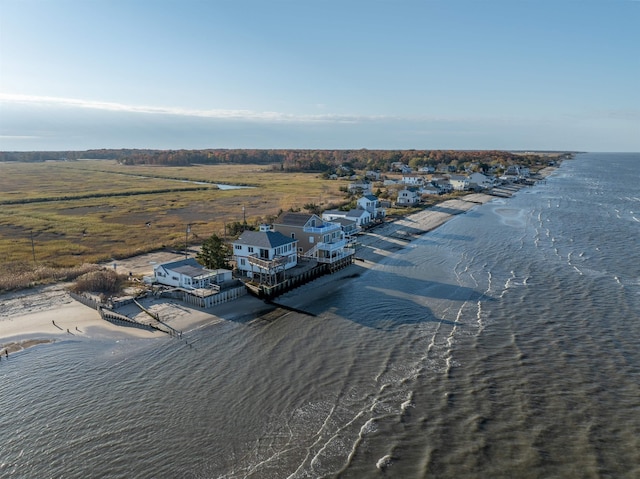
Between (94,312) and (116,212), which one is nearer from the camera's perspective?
(94,312)

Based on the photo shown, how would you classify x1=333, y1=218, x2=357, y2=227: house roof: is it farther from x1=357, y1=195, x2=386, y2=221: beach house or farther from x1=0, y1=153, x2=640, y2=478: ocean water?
x1=0, y1=153, x2=640, y2=478: ocean water

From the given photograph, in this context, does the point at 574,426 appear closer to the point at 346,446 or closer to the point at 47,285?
the point at 346,446

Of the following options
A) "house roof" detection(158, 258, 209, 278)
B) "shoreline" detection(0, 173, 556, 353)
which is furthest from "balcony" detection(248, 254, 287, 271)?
"house roof" detection(158, 258, 209, 278)

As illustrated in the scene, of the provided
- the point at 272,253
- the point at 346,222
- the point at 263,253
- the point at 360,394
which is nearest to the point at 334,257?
the point at 272,253

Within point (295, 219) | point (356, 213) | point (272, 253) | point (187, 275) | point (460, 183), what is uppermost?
point (460, 183)

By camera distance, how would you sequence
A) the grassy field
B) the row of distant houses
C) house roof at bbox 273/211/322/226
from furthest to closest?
the grassy field, house roof at bbox 273/211/322/226, the row of distant houses

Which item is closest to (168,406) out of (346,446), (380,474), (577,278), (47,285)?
(346,446)

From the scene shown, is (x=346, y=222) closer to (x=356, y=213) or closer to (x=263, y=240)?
(x=356, y=213)
